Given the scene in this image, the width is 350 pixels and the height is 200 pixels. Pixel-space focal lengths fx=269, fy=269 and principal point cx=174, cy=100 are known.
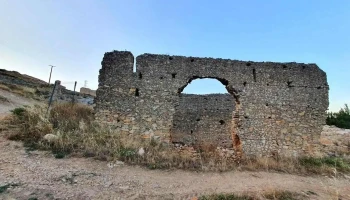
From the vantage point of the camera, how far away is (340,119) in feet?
71.3

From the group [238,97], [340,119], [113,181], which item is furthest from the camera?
[340,119]

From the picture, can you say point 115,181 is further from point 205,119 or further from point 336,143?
point 205,119

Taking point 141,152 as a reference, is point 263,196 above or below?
below

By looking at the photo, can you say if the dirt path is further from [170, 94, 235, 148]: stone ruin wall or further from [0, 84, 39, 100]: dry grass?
[0, 84, 39, 100]: dry grass

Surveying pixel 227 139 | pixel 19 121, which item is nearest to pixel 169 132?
pixel 19 121

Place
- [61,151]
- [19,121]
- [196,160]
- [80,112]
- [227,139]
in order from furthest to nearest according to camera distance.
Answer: [227,139] < [80,112] < [19,121] < [196,160] < [61,151]

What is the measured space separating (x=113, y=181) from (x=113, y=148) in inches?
72.2

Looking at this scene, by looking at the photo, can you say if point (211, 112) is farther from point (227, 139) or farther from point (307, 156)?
point (307, 156)

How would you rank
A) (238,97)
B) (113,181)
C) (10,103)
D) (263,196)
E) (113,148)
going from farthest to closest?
(10,103)
(238,97)
(113,148)
(113,181)
(263,196)

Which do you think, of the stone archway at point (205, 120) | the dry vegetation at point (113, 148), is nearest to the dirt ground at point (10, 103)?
the dry vegetation at point (113, 148)

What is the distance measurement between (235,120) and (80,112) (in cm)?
584

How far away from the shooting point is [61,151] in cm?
751

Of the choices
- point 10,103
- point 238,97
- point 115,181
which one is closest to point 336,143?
point 238,97

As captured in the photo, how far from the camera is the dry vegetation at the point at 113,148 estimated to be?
7.61 m
